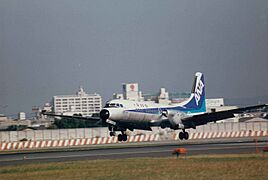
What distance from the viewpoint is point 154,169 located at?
35.0m

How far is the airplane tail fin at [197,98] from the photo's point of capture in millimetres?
71438

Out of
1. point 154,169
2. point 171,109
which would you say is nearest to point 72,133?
point 171,109

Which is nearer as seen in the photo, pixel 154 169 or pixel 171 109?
pixel 154 169

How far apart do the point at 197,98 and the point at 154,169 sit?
39683 millimetres

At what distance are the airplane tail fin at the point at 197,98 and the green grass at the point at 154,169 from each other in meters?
28.8

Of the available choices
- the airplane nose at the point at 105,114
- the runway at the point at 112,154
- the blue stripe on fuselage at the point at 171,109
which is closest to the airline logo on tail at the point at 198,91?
the blue stripe on fuselage at the point at 171,109

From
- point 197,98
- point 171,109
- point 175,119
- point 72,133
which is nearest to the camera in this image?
point 175,119

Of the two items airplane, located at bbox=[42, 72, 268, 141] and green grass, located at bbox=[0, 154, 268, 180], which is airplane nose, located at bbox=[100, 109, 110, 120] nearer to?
airplane, located at bbox=[42, 72, 268, 141]

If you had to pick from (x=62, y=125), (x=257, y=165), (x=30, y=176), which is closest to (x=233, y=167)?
(x=257, y=165)

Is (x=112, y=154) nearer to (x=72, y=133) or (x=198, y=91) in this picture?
(x=198, y=91)

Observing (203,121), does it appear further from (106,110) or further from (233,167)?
(233,167)

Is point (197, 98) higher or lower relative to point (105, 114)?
higher

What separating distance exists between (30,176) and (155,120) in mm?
32065

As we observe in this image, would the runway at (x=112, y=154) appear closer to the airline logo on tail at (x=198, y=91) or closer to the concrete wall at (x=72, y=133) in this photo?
the airline logo on tail at (x=198, y=91)
